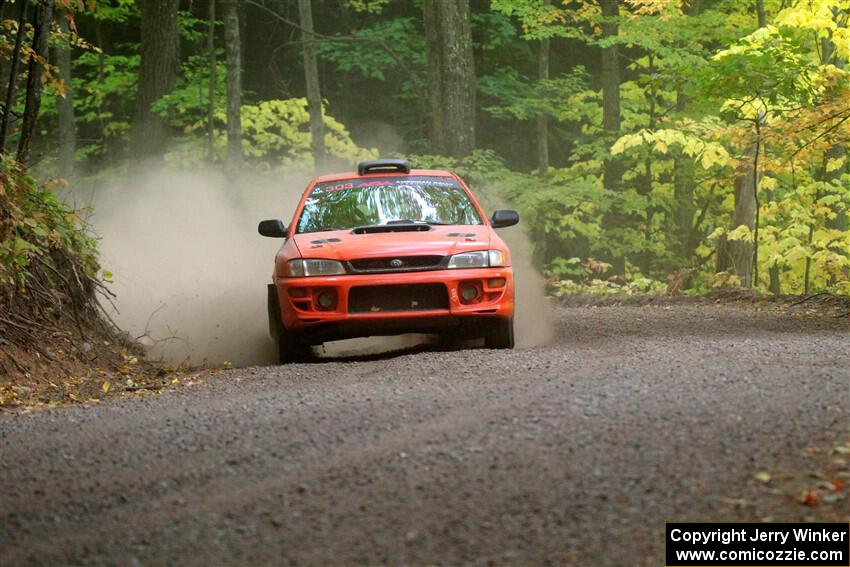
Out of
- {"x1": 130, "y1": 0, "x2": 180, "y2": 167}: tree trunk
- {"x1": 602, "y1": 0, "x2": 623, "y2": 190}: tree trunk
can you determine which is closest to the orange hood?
{"x1": 130, "y1": 0, "x2": 180, "y2": 167}: tree trunk

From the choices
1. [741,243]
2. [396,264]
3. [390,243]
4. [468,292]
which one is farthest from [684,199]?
[396,264]

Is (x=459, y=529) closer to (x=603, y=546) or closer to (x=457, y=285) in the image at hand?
(x=603, y=546)

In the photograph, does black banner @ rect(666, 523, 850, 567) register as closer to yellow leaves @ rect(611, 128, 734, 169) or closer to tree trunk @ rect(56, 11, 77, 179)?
yellow leaves @ rect(611, 128, 734, 169)

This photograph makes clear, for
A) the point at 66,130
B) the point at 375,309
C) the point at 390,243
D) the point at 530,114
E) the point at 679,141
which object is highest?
the point at 66,130

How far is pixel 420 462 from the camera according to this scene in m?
5.61

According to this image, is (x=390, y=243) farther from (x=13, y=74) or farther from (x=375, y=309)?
(x=13, y=74)

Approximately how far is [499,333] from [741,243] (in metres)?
14.1

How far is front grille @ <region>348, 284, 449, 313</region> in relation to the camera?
33.0 feet

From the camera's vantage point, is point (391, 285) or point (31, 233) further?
point (31, 233)

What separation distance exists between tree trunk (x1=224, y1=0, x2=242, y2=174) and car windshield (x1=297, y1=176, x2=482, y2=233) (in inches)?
561

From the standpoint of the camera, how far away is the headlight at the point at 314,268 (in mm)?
10078

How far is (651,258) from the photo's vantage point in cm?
3250

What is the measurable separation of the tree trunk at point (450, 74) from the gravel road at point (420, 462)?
13340 millimetres

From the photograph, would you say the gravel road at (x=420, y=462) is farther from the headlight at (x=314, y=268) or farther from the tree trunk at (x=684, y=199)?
the tree trunk at (x=684, y=199)
